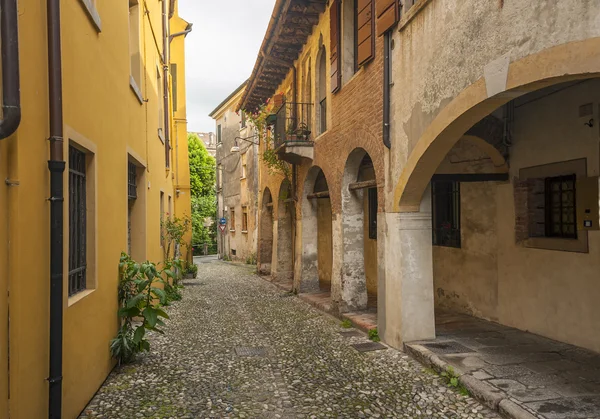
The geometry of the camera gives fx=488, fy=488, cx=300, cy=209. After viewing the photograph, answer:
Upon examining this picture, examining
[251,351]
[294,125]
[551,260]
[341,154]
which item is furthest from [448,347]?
[294,125]

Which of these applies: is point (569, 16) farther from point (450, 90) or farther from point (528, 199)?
point (528, 199)

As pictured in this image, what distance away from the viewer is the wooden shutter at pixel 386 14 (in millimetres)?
6848

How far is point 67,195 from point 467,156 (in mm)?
6784

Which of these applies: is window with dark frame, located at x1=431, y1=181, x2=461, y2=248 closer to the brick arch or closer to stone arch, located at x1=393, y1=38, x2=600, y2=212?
the brick arch

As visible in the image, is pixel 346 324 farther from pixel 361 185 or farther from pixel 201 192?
pixel 201 192

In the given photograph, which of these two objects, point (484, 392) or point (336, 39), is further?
point (336, 39)

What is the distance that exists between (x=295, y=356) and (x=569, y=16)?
5.13 meters

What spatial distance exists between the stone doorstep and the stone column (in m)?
0.57

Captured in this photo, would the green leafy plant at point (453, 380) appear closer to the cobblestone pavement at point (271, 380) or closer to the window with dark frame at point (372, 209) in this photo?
the cobblestone pavement at point (271, 380)

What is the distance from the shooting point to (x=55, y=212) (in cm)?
375

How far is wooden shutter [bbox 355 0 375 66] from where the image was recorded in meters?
7.76

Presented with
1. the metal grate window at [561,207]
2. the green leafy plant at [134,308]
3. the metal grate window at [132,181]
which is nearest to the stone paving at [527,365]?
the metal grate window at [561,207]

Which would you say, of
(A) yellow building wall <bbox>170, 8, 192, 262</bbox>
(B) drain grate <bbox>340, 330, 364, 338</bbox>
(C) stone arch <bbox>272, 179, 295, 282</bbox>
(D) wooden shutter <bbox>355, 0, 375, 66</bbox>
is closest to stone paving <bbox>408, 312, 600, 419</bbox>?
(B) drain grate <bbox>340, 330, 364, 338</bbox>

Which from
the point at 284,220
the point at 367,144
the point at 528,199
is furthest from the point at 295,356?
the point at 284,220
